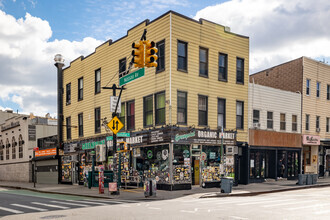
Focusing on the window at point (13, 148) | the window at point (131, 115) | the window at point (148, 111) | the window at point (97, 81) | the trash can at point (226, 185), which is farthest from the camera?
the window at point (13, 148)

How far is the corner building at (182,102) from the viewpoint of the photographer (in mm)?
22203

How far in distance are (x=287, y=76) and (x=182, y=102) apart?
14.3 meters

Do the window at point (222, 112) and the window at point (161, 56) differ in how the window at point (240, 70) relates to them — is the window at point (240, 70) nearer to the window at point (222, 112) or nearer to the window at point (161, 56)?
Answer: the window at point (222, 112)

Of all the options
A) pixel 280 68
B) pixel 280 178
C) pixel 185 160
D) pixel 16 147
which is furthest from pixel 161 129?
pixel 16 147

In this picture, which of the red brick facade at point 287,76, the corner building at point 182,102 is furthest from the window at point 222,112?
the red brick facade at point 287,76

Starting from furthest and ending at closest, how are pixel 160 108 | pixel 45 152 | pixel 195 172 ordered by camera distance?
pixel 45 152 → pixel 195 172 → pixel 160 108

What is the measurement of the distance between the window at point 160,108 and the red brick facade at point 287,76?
14758 mm

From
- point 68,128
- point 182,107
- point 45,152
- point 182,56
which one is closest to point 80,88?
point 68,128

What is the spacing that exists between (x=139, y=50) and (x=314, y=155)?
24.8 meters

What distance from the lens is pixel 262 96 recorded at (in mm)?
28062

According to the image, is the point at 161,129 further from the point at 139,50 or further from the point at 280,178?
the point at 280,178

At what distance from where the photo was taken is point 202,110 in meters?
23.9

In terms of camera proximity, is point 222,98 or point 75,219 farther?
point 222,98

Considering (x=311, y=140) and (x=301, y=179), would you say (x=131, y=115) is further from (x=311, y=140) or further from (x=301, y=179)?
(x=311, y=140)
